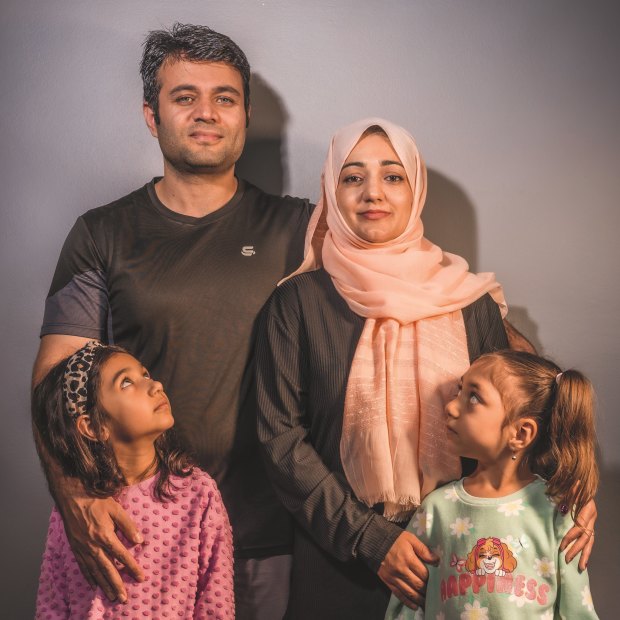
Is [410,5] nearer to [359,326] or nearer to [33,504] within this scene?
[359,326]

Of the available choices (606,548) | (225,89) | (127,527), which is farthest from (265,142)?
(606,548)

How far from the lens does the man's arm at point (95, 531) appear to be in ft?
6.13

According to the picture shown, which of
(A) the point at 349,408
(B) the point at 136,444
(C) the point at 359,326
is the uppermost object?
(C) the point at 359,326

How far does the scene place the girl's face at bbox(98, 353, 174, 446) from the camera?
1.90m

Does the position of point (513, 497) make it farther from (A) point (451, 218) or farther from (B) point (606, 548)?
(A) point (451, 218)

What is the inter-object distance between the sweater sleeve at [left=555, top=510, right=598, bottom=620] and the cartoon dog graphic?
0.11m

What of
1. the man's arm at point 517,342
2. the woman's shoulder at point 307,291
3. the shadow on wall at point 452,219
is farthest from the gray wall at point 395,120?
the woman's shoulder at point 307,291

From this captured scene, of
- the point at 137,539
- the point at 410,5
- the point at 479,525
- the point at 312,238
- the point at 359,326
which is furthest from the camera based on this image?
the point at 410,5

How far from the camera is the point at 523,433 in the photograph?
1736 millimetres

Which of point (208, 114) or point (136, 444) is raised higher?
point (208, 114)

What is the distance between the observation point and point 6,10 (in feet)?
8.46

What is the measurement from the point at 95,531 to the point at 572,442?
3.68 feet

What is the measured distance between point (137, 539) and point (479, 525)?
0.80m

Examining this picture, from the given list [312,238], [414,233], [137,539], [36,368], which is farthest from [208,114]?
[137,539]
